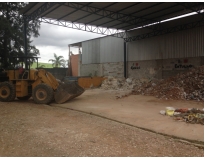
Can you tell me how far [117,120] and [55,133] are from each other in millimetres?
2372

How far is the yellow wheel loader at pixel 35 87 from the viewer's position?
34.9ft

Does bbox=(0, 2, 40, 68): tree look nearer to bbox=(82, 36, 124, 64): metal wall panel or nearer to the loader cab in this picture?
bbox=(82, 36, 124, 64): metal wall panel

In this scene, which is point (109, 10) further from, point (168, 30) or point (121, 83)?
point (121, 83)

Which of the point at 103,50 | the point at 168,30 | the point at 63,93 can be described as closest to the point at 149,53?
the point at 168,30

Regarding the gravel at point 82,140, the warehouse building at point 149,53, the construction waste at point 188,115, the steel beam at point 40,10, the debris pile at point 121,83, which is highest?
the steel beam at point 40,10

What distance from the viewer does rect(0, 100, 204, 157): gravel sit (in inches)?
174

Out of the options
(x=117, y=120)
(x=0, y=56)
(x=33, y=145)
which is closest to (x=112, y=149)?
(x=33, y=145)

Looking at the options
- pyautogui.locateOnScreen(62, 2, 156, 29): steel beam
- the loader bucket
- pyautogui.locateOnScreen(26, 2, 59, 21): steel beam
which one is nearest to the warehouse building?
pyautogui.locateOnScreen(62, 2, 156, 29): steel beam

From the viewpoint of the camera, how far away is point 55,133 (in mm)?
5715

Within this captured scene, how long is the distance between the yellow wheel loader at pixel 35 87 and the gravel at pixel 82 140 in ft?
11.3

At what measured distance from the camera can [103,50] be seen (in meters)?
27.2

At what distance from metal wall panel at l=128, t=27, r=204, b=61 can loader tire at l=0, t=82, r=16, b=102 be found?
14.9m

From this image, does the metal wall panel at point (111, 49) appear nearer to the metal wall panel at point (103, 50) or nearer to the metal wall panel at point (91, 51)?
the metal wall panel at point (103, 50)

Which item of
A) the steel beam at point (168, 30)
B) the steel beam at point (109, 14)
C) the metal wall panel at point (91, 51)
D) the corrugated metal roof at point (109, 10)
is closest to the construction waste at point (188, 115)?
the corrugated metal roof at point (109, 10)
